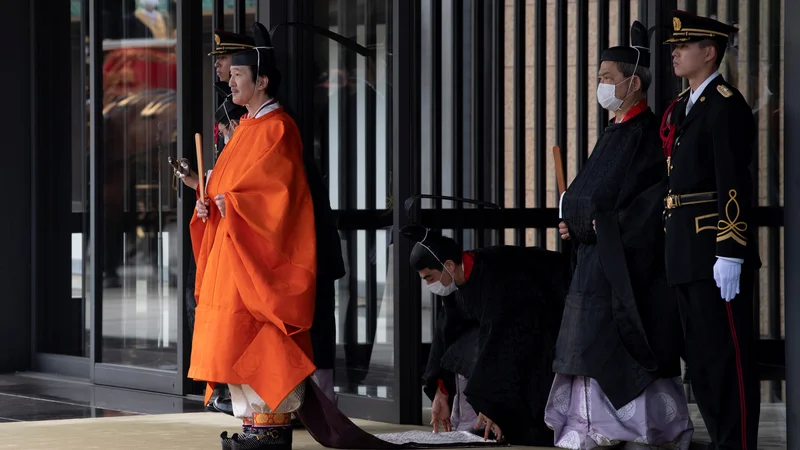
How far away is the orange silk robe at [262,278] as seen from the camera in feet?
15.4

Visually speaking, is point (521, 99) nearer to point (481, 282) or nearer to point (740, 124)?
point (481, 282)

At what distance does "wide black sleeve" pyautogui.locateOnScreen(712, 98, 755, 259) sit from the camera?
4.08 m

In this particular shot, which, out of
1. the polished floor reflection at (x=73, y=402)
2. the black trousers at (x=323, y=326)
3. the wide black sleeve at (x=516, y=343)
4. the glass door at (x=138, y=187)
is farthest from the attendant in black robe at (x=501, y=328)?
the glass door at (x=138, y=187)

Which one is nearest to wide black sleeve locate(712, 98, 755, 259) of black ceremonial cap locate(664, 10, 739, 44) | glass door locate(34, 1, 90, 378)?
black ceremonial cap locate(664, 10, 739, 44)

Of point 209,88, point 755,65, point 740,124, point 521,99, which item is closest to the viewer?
point 740,124

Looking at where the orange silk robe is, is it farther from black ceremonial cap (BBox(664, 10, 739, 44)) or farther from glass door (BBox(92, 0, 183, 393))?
glass door (BBox(92, 0, 183, 393))


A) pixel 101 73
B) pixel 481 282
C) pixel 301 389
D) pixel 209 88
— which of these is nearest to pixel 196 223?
pixel 301 389

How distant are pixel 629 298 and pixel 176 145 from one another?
3462 mm

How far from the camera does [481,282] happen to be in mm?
5055

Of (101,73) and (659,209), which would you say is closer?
(659,209)

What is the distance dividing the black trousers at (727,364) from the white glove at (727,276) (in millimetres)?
50

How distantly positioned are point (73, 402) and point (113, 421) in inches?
32.8

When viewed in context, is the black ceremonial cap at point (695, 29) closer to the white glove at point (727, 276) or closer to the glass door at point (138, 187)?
the white glove at point (727, 276)

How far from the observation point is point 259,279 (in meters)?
4.69
